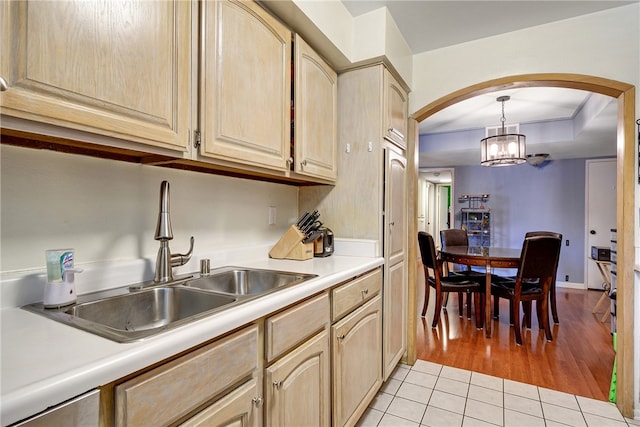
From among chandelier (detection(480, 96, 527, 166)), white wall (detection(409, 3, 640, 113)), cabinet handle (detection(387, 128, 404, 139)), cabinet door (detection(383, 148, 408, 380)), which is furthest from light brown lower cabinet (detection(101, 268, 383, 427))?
chandelier (detection(480, 96, 527, 166))

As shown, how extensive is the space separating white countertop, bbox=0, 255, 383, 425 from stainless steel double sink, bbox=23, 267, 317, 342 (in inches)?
1.2

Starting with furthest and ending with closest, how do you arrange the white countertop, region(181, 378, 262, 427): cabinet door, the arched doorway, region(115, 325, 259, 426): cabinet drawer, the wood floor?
1. the wood floor
2. the arched doorway
3. region(181, 378, 262, 427): cabinet door
4. region(115, 325, 259, 426): cabinet drawer
5. the white countertop

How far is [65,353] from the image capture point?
0.63m

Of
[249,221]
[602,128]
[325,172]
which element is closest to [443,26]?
[325,172]

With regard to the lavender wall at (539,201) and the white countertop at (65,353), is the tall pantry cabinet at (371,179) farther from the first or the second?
the lavender wall at (539,201)

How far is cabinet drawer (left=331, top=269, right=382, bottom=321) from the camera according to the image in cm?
146

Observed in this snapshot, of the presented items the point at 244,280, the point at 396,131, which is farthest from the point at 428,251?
the point at 244,280

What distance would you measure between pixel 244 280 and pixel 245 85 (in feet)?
2.94

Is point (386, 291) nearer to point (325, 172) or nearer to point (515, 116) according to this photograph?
point (325, 172)

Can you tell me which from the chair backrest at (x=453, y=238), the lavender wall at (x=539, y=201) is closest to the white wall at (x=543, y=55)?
A: the chair backrest at (x=453, y=238)

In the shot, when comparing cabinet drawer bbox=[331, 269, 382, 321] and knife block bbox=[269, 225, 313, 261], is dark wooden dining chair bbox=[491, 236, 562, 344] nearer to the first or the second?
cabinet drawer bbox=[331, 269, 382, 321]

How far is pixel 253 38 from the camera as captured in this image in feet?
4.56

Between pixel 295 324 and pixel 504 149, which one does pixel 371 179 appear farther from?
pixel 504 149

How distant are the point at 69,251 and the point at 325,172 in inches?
52.5
